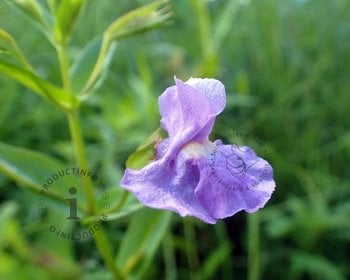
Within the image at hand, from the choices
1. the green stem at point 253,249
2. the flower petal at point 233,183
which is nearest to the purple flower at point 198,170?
the flower petal at point 233,183

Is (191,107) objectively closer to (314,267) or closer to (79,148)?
(79,148)

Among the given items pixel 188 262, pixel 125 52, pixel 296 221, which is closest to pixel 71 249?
pixel 188 262

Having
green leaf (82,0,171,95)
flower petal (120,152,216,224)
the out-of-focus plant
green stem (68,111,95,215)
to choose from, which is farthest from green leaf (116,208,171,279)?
flower petal (120,152,216,224)

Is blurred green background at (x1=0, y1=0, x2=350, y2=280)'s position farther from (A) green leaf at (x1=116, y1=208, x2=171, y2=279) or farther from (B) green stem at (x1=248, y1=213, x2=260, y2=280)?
(A) green leaf at (x1=116, y1=208, x2=171, y2=279)

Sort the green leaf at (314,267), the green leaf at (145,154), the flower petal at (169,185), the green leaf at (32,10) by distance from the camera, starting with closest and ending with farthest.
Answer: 1. the flower petal at (169,185)
2. the green leaf at (145,154)
3. the green leaf at (32,10)
4. the green leaf at (314,267)

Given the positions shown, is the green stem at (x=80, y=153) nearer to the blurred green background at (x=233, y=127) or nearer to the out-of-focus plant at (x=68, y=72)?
the out-of-focus plant at (x=68, y=72)

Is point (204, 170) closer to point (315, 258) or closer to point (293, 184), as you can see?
point (315, 258)

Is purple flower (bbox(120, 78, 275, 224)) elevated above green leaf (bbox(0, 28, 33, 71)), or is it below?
below
